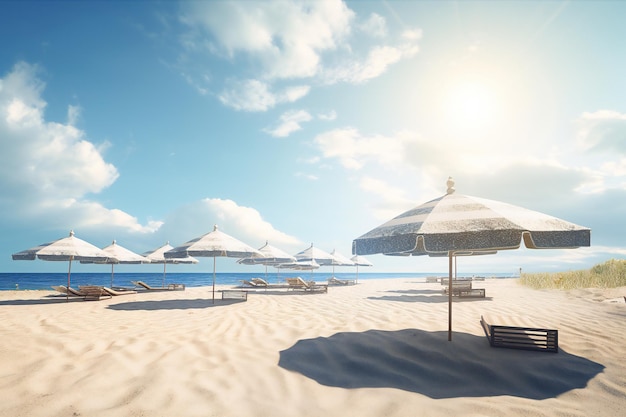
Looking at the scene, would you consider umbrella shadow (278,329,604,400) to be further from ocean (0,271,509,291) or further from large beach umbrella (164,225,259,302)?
ocean (0,271,509,291)

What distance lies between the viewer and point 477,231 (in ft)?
12.9

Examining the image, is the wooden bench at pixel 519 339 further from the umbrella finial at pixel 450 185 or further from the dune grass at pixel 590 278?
the dune grass at pixel 590 278

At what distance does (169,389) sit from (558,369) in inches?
185

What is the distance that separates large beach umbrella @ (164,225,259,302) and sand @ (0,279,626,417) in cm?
404

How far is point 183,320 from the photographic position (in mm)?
7598

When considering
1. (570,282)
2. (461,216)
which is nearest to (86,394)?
(461,216)

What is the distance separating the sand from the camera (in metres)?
3.23

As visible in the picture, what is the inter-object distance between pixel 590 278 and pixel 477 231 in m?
16.4

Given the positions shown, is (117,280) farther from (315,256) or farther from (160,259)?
(315,256)

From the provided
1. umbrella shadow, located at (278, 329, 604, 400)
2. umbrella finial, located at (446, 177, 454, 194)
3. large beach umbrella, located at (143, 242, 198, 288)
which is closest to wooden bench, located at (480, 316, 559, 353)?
umbrella shadow, located at (278, 329, 604, 400)

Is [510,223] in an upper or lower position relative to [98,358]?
upper

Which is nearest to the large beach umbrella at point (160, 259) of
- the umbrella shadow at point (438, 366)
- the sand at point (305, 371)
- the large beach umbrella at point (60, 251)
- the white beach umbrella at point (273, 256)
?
the white beach umbrella at point (273, 256)

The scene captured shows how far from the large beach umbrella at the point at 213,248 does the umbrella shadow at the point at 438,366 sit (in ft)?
20.8

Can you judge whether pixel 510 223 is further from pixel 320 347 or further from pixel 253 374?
pixel 253 374
